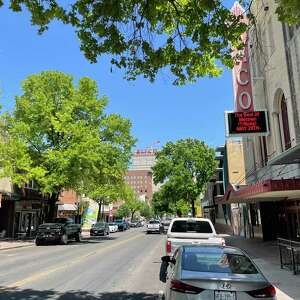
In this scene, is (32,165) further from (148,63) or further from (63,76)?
(148,63)

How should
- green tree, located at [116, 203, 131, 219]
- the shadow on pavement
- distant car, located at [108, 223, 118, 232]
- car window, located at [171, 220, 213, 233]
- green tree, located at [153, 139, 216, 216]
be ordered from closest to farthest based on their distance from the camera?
the shadow on pavement < car window, located at [171, 220, 213, 233] < green tree, located at [153, 139, 216, 216] < distant car, located at [108, 223, 118, 232] < green tree, located at [116, 203, 131, 219]

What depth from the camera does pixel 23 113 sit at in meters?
37.2

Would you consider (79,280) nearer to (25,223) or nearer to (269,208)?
(269,208)

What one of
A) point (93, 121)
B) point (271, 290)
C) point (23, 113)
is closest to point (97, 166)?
point (93, 121)

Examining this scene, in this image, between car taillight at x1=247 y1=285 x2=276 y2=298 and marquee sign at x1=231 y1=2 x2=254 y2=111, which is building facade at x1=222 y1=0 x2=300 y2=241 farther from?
car taillight at x1=247 y1=285 x2=276 y2=298

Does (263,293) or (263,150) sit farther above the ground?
(263,150)

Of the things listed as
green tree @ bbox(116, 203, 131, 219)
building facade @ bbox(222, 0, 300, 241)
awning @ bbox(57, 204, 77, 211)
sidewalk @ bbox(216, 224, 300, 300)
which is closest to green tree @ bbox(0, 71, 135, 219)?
building facade @ bbox(222, 0, 300, 241)

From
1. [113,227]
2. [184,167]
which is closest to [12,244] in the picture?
[184,167]

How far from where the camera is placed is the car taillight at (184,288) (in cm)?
623

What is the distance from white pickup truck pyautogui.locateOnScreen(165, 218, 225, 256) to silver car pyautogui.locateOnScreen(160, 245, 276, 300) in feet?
25.3

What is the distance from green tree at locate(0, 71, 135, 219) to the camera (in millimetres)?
33938

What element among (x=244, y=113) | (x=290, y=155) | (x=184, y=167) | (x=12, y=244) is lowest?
(x=12, y=244)

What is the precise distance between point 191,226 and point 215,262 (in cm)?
903

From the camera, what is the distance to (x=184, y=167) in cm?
5991
